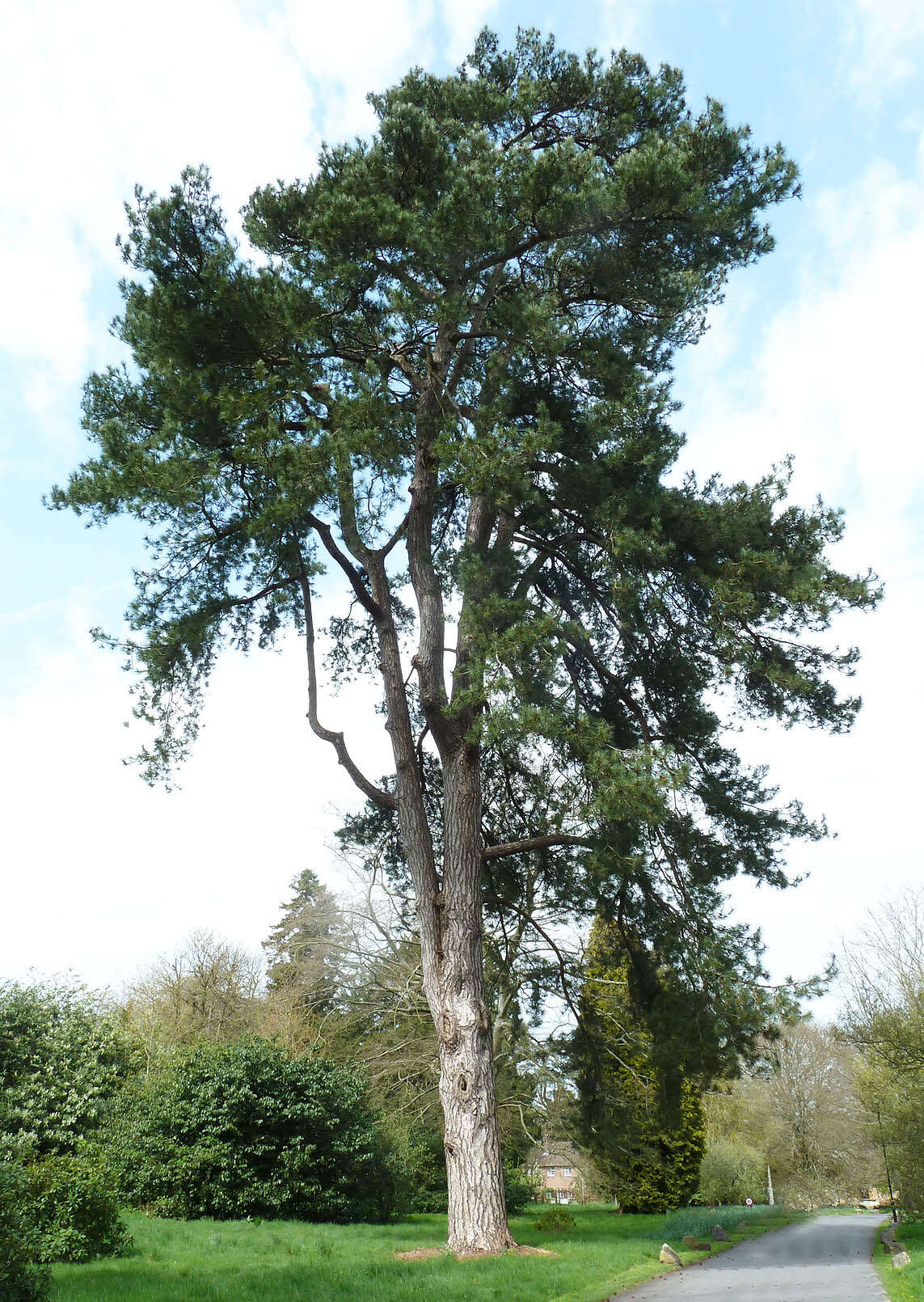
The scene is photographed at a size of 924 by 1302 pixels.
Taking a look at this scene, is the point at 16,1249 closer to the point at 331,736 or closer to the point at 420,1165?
the point at 331,736

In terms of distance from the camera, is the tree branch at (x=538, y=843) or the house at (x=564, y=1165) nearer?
the tree branch at (x=538, y=843)

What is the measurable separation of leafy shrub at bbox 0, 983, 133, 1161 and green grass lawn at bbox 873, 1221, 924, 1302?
11.9m

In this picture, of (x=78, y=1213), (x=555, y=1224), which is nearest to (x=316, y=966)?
(x=555, y=1224)

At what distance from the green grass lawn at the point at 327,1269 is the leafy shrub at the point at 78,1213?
25 centimetres

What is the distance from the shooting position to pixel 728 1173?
103 ft

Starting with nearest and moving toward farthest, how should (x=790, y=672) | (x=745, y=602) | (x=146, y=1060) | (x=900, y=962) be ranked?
(x=745, y=602) → (x=790, y=672) → (x=146, y=1060) → (x=900, y=962)

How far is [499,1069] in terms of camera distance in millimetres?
22625

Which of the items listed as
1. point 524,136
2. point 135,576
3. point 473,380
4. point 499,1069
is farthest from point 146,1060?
point 524,136

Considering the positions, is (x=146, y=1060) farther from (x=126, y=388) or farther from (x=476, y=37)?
(x=476, y=37)

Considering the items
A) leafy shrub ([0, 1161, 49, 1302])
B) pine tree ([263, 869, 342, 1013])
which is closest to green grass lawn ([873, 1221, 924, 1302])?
leafy shrub ([0, 1161, 49, 1302])

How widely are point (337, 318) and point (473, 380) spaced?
209 cm

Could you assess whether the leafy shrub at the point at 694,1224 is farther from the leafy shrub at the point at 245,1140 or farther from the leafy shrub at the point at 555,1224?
the leafy shrub at the point at 245,1140

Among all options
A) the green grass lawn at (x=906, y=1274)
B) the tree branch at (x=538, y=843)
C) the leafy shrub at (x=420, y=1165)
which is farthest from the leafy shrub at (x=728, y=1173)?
the tree branch at (x=538, y=843)

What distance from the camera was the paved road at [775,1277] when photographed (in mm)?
8641
